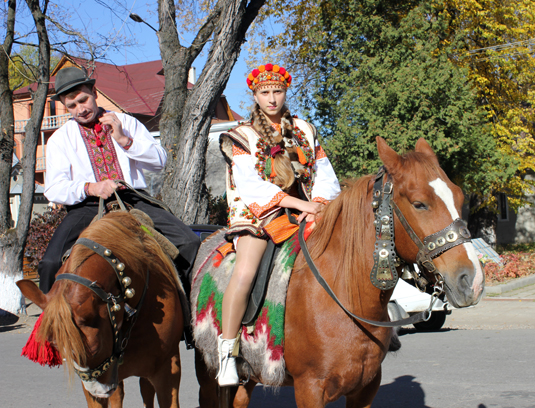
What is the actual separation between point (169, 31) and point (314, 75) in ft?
26.2

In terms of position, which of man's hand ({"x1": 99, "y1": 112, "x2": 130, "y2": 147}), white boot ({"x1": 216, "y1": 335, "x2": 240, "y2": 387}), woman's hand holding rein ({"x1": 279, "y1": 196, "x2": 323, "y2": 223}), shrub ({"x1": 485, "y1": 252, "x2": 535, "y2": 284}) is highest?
man's hand ({"x1": 99, "y1": 112, "x2": 130, "y2": 147})

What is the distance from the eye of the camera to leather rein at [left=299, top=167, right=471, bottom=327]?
7.48 ft

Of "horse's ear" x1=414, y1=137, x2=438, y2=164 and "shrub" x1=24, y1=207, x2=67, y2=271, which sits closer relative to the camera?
"horse's ear" x1=414, y1=137, x2=438, y2=164

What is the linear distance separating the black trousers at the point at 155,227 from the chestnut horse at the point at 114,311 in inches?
9.3

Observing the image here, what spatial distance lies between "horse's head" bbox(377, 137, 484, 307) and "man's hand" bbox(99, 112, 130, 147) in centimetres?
189

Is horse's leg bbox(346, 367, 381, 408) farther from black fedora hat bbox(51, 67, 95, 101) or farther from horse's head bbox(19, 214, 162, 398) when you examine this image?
black fedora hat bbox(51, 67, 95, 101)

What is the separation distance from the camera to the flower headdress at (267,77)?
3211 mm

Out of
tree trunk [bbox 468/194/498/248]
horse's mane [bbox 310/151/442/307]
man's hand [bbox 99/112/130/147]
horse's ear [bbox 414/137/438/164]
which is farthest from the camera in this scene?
tree trunk [bbox 468/194/498/248]

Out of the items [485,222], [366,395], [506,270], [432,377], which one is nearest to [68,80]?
[366,395]

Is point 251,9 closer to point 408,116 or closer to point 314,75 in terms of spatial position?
point 408,116

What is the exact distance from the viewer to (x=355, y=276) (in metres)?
2.72

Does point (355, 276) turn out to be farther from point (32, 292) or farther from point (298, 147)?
point (32, 292)

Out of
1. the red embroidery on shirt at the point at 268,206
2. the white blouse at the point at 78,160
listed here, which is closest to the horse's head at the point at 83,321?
the white blouse at the point at 78,160

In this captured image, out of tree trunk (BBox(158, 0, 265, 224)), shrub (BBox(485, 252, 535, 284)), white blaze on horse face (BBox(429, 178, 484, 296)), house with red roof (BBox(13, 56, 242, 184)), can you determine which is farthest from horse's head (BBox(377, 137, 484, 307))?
house with red roof (BBox(13, 56, 242, 184))
